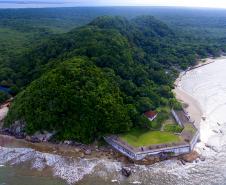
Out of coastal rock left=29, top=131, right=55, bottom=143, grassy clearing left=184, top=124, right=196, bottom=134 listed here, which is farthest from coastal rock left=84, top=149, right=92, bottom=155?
grassy clearing left=184, top=124, right=196, bottom=134

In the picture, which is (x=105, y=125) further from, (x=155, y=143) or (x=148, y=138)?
(x=155, y=143)

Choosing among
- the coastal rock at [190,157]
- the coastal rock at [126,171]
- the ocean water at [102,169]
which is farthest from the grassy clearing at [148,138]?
the coastal rock at [126,171]

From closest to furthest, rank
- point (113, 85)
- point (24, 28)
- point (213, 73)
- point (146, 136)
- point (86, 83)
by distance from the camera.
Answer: point (146, 136)
point (86, 83)
point (113, 85)
point (213, 73)
point (24, 28)

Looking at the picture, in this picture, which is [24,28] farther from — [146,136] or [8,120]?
[146,136]

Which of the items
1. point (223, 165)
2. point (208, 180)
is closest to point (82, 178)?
point (208, 180)

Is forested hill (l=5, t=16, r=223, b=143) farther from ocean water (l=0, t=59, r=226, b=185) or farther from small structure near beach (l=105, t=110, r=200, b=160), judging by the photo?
ocean water (l=0, t=59, r=226, b=185)

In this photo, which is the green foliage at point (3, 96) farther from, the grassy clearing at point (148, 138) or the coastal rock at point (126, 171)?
the coastal rock at point (126, 171)
